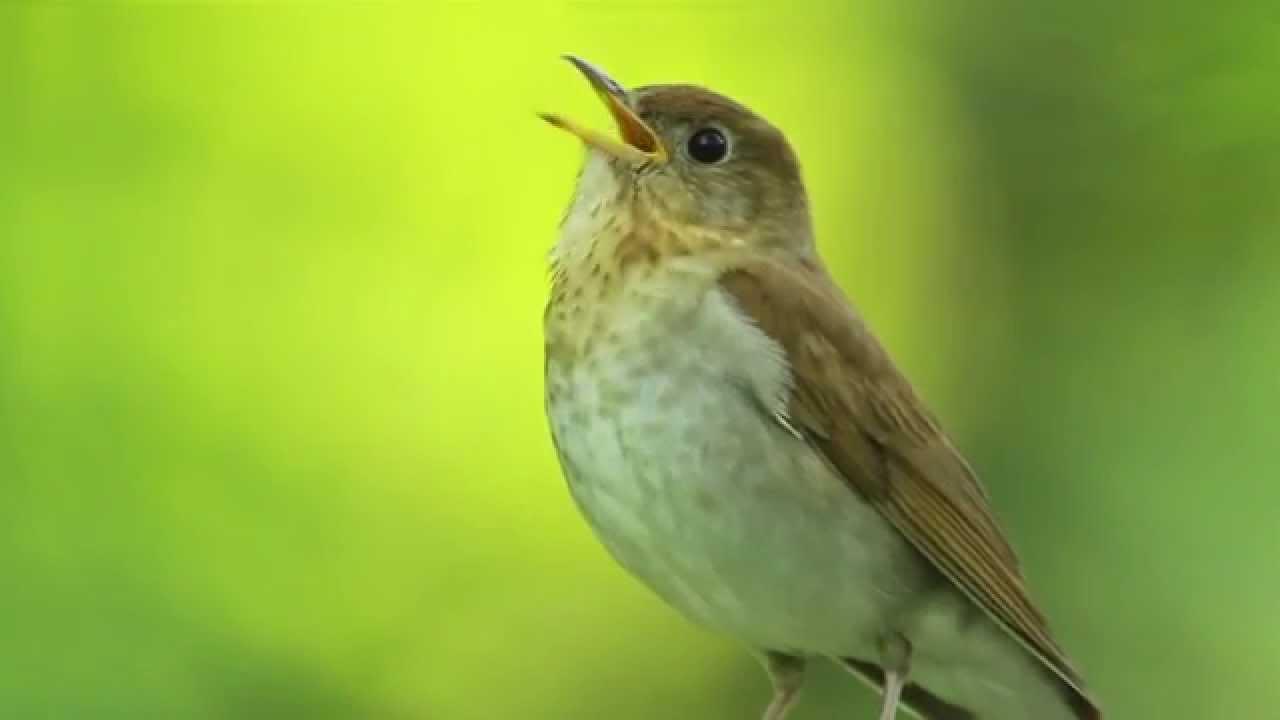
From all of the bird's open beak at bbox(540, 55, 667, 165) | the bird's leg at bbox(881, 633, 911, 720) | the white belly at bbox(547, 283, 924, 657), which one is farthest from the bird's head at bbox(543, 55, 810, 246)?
the bird's leg at bbox(881, 633, 911, 720)

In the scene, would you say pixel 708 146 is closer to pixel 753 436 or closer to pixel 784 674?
pixel 753 436

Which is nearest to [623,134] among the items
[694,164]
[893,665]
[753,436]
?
[694,164]

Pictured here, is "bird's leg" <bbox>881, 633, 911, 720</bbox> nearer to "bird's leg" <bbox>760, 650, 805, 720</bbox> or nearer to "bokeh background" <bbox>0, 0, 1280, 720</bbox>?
"bird's leg" <bbox>760, 650, 805, 720</bbox>

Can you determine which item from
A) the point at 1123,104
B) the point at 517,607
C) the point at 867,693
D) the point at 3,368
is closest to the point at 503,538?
the point at 517,607

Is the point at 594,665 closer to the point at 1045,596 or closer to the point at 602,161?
the point at 1045,596

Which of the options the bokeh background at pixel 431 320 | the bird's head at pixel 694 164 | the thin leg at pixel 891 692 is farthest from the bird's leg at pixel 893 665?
the bokeh background at pixel 431 320

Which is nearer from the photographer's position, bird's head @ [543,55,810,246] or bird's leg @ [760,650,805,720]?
bird's head @ [543,55,810,246]
